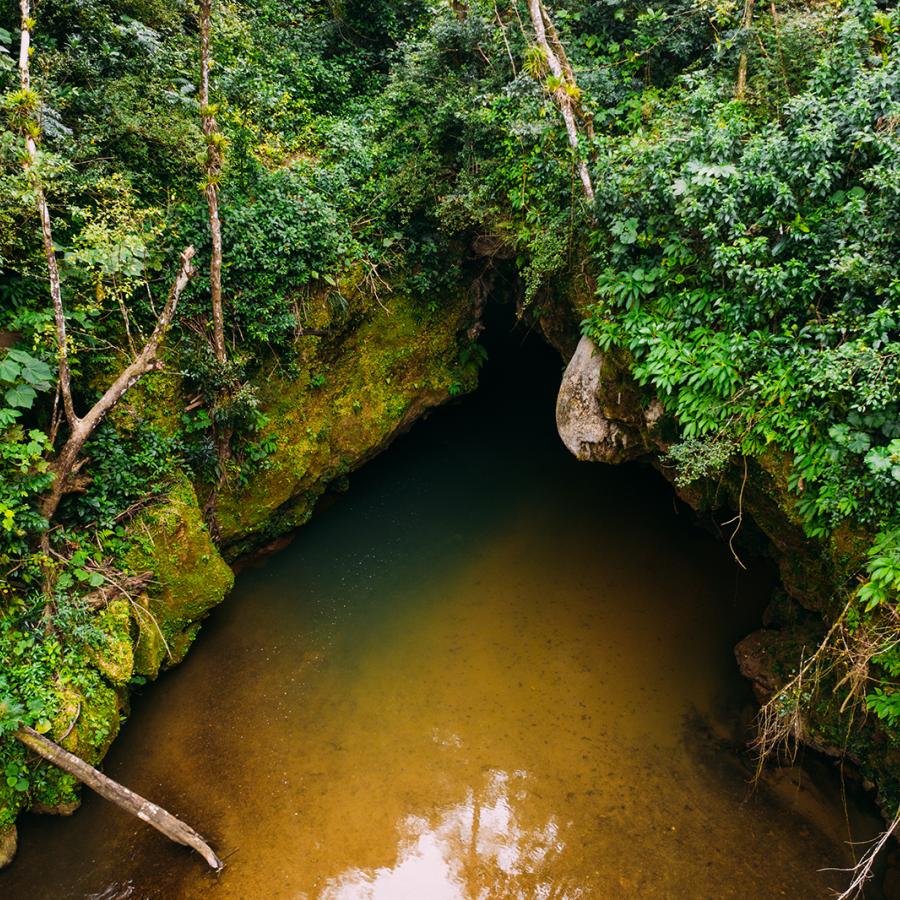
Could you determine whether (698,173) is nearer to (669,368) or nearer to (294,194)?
(669,368)

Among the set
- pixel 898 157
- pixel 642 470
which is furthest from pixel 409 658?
pixel 898 157

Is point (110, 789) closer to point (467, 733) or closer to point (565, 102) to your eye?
Answer: point (467, 733)

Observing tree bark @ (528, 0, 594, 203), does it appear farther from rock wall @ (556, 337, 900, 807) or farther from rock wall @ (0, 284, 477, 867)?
rock wall @ (0, 284, 477, 867)

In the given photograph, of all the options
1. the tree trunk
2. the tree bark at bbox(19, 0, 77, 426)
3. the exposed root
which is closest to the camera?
the exposed root

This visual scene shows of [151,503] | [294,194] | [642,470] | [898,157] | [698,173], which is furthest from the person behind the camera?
[642,470]

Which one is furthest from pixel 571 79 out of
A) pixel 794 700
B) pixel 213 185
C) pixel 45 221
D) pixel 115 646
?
pixel 115 646

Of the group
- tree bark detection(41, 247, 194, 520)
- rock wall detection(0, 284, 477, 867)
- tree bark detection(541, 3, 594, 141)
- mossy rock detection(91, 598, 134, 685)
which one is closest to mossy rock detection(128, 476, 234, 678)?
rock wall detection(0, 284, 477, 867)
